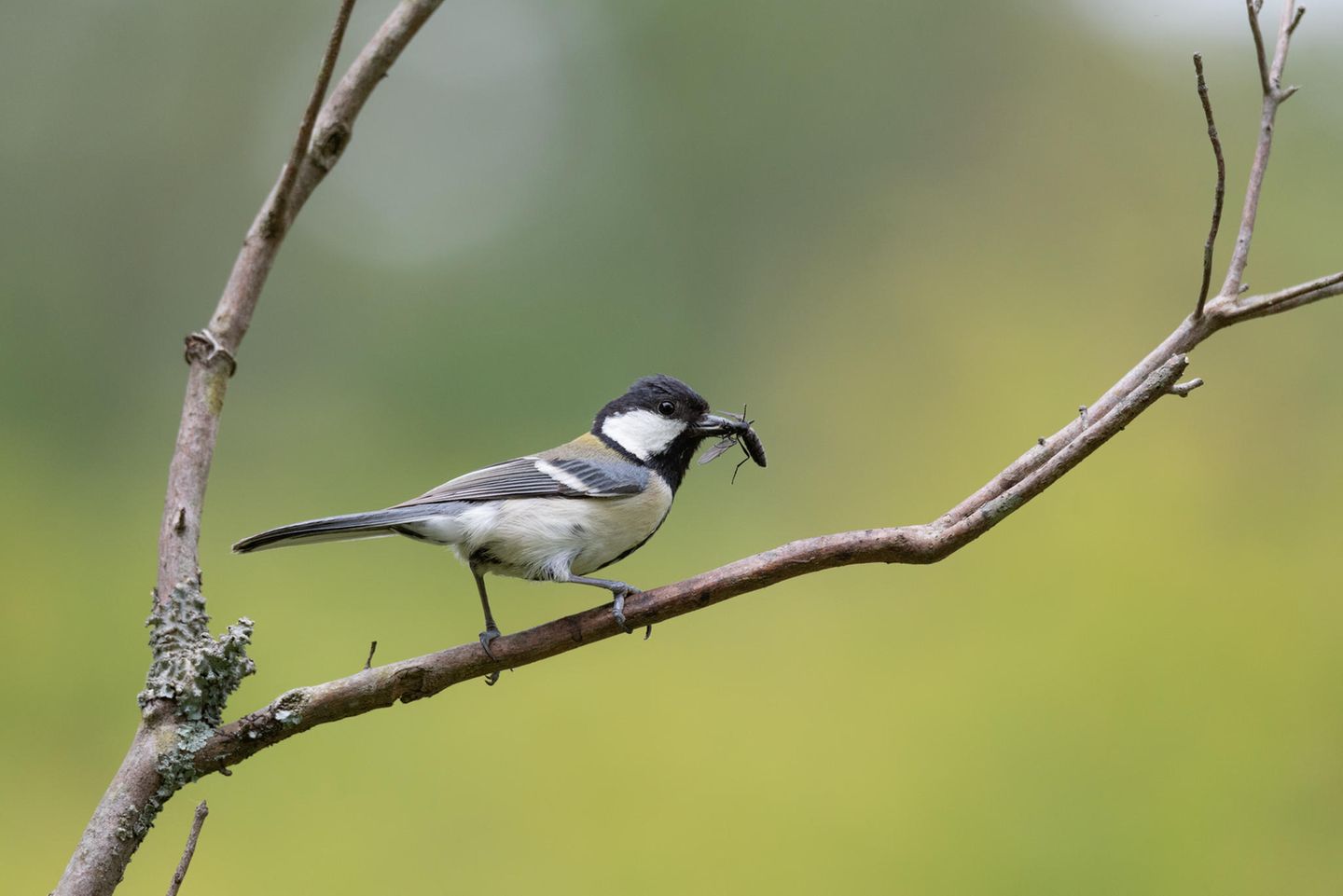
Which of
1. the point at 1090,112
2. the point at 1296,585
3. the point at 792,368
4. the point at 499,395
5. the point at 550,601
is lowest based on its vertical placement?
the point at 1296,585

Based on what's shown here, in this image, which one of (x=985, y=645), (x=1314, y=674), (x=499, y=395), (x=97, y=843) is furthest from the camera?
(x=499, y=395)

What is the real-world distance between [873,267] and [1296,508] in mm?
2052

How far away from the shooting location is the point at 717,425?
9.12ft

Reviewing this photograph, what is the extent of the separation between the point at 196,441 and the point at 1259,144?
6.04 ft

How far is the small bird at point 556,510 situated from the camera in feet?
7.96

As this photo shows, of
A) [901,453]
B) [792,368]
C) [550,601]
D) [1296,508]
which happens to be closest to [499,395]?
[550,601]

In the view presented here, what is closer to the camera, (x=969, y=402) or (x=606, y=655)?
(x=606, y=655)

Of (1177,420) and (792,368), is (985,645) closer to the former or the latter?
(1177,420)

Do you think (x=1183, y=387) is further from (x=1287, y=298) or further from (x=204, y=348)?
(x=204, y=348)

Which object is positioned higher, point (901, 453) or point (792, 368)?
point (792, 368)

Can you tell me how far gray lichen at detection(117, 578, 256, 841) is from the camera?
5.48 ft

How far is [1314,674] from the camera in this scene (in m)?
3.46

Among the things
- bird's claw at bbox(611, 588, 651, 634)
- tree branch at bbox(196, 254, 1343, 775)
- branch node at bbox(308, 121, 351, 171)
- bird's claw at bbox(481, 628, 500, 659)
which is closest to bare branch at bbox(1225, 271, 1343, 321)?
tree branch at bbox(196, 254, 1343, 775)

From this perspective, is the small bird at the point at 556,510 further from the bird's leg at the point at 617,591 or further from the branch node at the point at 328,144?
the branch node at the point at 328,144
